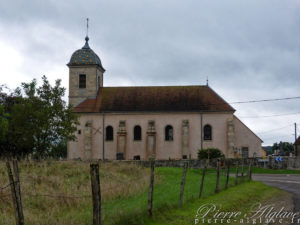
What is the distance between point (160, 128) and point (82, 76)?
1271cm

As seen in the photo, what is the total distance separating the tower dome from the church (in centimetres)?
516

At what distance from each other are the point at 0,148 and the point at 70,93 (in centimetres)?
1403

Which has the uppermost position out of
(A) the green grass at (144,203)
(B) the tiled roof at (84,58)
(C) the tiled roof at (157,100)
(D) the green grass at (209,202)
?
(B) the tiled roof at (84,58)

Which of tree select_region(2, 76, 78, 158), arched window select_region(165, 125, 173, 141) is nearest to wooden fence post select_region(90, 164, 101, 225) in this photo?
tree select_region(2, 76, 78, 158)

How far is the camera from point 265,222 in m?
11.0

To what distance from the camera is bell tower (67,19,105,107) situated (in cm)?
5381

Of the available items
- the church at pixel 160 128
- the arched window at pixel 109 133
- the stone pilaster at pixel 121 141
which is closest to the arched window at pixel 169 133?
the church at pixel 160 128

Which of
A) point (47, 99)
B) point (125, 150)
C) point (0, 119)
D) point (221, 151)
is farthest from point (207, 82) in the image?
point (0, 119)

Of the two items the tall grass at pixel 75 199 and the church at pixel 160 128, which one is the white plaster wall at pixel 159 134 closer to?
the church at pixel 160 128

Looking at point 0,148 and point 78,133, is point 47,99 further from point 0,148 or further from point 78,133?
Result: point 78,133

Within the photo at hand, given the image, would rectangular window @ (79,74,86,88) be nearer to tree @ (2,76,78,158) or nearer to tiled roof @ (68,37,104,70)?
tiled roof @ (68,37,104,70)

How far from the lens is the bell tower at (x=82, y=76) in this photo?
5381 centimetres

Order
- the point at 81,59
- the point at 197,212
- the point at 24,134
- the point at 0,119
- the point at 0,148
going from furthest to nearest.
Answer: the point at 81,59 → the point at 0,148 → the point at 24,134 → the point at 0,119 → the point at 197,212

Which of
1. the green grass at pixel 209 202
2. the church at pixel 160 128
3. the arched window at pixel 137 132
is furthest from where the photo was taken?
the arched window at pixel 137 132
